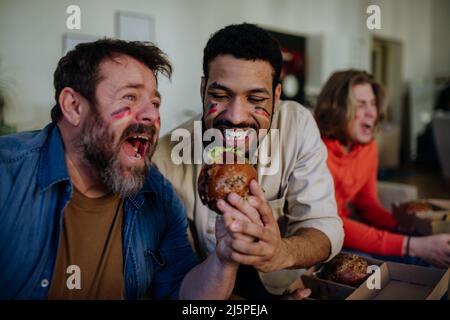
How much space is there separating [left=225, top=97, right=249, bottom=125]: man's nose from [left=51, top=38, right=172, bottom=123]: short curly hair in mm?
182

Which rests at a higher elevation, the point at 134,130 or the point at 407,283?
the point at 134,130

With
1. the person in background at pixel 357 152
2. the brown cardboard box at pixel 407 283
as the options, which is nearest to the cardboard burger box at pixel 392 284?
the brown cardboard box at pixel 407 283

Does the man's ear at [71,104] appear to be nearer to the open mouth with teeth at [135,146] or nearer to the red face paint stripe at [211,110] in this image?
the open mouth with teeth at [135,146]

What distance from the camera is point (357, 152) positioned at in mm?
1609

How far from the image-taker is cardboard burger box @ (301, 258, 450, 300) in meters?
1.00

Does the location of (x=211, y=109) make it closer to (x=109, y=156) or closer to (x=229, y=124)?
(x=229, y=124)

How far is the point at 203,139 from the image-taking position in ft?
3.48

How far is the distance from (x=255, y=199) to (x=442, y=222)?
36.3 inches

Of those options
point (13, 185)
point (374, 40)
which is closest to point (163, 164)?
point (13, 185)

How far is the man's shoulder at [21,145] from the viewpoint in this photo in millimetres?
829

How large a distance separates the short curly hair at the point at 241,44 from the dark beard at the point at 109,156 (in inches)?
9.8

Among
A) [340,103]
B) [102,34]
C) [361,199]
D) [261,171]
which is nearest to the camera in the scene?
[261,171]

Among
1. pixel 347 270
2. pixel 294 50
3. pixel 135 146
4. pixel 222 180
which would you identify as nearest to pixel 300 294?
pixel 347 270

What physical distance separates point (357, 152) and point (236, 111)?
79cm
